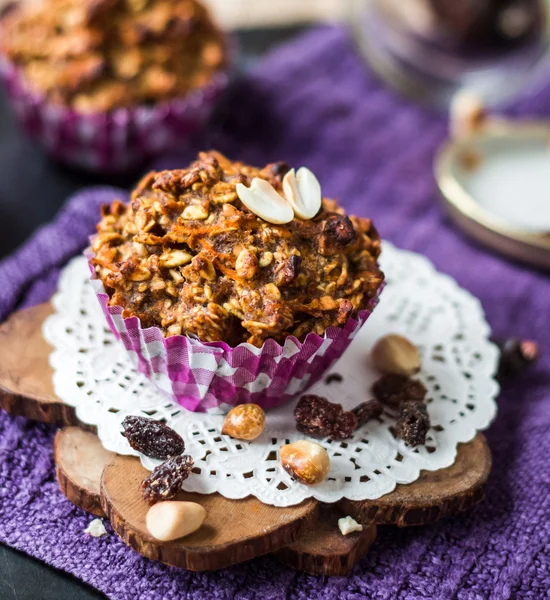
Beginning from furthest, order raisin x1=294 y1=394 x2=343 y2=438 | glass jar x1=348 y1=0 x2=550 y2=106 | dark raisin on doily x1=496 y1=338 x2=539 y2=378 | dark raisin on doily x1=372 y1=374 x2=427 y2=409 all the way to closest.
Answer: glass jar x1=348 y1=0 x2=550 y2=106, dark raisin on doily x1=496 y1=338 x2=539 y2=378, dark raisin on doily x1=372 y1=374 x2=427 y2=409, raisin x1=294 y1=394 x2=343 y2=438

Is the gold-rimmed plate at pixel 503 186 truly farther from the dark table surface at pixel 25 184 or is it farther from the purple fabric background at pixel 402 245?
the dark table surface at pixel 25 184

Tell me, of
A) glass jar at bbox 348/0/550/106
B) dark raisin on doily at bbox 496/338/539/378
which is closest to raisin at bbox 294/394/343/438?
Answer: dark raisin on doily at bbox 496/338/539/378

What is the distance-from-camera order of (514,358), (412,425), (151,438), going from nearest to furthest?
(151,438)
(412,425)
(514,358)

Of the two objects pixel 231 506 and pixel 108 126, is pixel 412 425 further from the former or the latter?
pixel 108 126

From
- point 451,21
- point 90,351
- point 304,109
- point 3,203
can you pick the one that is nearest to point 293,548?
point 90,351

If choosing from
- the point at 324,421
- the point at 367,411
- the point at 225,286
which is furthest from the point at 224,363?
the point at 367,411

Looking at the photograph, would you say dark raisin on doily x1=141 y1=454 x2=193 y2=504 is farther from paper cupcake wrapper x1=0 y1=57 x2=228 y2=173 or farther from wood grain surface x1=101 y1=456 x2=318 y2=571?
paper cupcake wrapper x1=0 y1=57 x2=228 y2=173
